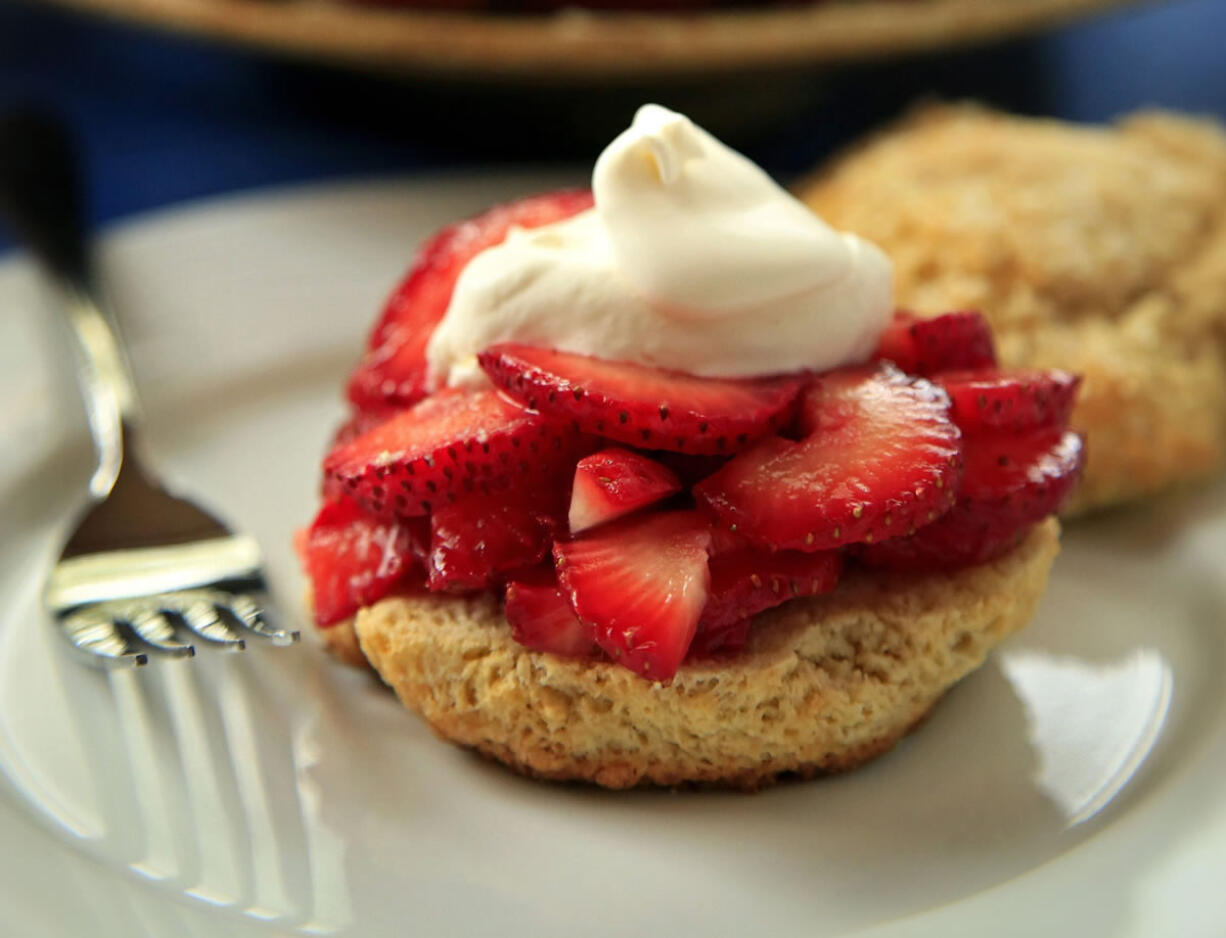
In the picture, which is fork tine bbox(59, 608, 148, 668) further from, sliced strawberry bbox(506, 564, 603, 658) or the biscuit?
the biscuit

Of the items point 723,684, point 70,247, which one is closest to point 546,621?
point 723,684

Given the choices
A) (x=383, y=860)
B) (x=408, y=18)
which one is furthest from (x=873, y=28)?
(x=383, y=860)

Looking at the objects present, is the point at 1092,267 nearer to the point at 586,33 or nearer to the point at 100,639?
the point at 586,33

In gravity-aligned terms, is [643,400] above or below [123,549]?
above

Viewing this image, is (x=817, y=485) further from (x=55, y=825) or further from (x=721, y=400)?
(x=55, y=825)

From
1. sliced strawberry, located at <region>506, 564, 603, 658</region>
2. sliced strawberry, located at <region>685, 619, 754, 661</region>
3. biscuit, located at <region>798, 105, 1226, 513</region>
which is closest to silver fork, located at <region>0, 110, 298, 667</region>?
sliced strawberry, located at <region>506, 564, 603, 658</region>

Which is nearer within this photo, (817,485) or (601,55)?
(817,485)
